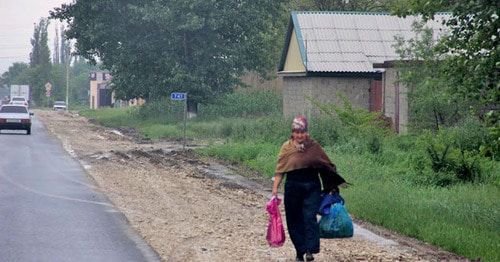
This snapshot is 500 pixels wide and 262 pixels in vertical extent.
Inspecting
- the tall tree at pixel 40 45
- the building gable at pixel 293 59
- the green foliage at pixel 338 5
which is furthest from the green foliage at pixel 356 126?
the tall tree at pixel 40 45

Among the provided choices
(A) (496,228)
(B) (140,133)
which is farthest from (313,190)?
(B) (140,133)

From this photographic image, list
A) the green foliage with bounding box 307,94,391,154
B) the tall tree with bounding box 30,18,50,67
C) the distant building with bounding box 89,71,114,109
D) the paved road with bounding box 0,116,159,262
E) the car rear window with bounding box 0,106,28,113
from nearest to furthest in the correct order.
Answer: the paved road with bounding box 0,116,159,262 → the green foliage with bounding box 307,94,391,154 → the car rear window with bounding box 0,106,28,113 → the distant building with bounding box 89,71,114,109 → the tall tree with bounding box 30,18,50,67

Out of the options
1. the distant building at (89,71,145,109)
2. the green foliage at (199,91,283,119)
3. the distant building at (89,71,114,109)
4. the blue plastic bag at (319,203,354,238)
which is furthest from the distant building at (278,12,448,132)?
the distant building at (89,71,114,109)

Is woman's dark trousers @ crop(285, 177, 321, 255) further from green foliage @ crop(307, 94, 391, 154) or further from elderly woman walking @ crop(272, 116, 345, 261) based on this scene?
green foliage @ crop(307, 94, 391, 154)

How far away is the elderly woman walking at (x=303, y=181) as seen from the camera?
11.8m

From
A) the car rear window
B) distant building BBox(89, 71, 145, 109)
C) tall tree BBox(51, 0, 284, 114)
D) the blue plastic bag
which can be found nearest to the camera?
the blue plastic bag

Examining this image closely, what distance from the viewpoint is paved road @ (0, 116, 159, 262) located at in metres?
12.4

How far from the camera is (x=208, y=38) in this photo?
55.3m

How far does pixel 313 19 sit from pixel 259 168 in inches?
738

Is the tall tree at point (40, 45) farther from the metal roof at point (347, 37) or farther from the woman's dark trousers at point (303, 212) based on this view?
the woman's dark trousers at point (303, 212)

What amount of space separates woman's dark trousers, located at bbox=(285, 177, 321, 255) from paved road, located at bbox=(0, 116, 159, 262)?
1723mm

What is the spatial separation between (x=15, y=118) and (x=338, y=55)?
54.2 feet

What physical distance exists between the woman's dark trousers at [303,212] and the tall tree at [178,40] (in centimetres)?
4024

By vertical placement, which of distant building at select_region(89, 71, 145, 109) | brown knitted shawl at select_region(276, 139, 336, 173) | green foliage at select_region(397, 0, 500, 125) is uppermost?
green foliage at select_region(397, 0, 500, 125)
